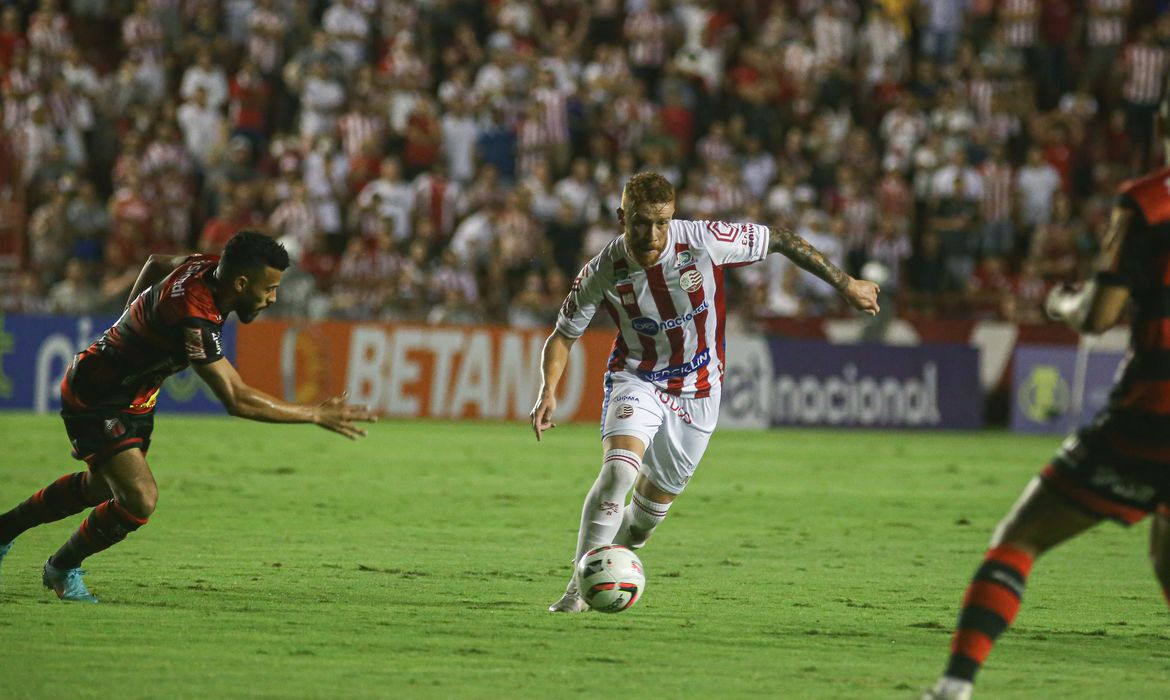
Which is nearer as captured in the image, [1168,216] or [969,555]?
[1168,216]

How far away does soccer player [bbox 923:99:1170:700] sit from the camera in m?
5.40

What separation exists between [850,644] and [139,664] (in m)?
3.05

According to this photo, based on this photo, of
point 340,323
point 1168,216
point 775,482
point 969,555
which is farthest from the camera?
point 340,323

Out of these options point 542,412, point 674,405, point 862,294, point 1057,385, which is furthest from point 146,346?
point 1057,385

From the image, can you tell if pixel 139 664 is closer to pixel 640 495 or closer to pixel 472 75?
pixel 640 495

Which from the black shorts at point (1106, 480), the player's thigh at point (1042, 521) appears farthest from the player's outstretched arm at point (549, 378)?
the black shorts at point (1106, 480)

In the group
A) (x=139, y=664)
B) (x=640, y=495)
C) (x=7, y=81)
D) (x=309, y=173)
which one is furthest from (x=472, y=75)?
(x=139, y=664)

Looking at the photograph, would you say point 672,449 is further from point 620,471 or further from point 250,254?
point 250,254

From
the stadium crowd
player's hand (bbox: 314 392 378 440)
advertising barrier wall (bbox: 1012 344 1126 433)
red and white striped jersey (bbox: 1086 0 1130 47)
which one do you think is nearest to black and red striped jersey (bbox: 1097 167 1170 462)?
player's hand (bbox: 314 392 378 440)

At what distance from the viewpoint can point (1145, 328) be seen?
5.57 metres

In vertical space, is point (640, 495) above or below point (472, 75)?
below

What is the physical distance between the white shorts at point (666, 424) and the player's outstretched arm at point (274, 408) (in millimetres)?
1535

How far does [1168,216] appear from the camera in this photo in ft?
17.6

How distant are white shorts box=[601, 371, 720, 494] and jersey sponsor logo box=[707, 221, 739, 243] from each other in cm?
84
